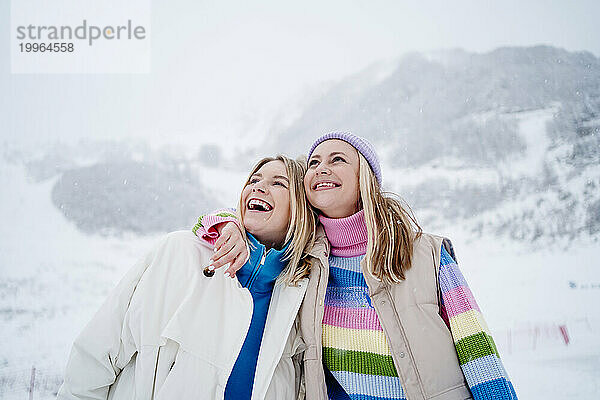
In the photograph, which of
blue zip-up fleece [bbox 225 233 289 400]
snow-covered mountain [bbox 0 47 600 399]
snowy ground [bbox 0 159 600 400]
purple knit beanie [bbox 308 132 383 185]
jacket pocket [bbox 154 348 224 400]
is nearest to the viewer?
jacket pocket [bbox 154 348 224 400]

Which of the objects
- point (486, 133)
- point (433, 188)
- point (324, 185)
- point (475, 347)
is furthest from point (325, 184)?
point (486, 133)

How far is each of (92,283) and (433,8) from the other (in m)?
3.57

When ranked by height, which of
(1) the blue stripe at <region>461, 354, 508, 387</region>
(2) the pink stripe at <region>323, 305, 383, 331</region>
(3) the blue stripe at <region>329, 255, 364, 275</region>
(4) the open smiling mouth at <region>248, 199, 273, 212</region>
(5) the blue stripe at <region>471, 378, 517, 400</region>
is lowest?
(5) the blue stripe at <region>471, 378, 517, 400</region>

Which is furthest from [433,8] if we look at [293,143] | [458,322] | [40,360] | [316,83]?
[40,360]

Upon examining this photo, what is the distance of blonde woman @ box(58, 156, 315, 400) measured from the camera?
3.68 ft

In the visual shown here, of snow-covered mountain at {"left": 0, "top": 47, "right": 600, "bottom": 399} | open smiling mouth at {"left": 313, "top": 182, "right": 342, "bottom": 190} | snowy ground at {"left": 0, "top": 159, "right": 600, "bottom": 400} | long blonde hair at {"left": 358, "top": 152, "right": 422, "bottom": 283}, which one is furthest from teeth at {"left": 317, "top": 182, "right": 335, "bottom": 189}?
snow-covered mountain at {"left": 0, "top": 47, "right": 600, "bottom": 399}

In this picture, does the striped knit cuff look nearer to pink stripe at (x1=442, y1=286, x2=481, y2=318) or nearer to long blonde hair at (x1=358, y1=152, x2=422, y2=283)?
long blonde hair at (x1=358, y1=152, x2=422, y2=283)

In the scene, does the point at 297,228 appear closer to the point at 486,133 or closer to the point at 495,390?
the point at 495,390

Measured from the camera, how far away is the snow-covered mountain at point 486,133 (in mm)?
3766

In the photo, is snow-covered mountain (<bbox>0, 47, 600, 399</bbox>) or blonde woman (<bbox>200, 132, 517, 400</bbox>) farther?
snow-covered mountain (<bbox>0, 47, 600, 399</bbox>)

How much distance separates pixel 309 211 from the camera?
1464 mm

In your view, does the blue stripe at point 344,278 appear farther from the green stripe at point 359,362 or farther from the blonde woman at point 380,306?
the green stripe at point 359,362

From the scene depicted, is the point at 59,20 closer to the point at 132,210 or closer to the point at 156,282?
the point at 132,210

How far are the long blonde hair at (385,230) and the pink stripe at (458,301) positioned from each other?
130 millimetres
